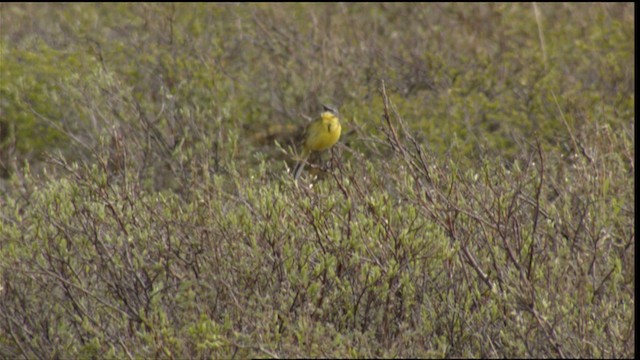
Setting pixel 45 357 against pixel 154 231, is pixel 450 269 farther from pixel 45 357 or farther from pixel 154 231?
pixel 45 357

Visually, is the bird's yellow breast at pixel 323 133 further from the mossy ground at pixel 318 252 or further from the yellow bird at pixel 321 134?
the mossy ground at pixel 318 252

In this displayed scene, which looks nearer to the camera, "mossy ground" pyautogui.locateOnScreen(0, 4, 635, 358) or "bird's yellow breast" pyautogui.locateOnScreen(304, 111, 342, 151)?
"mossy ground" pyautogui.locateOnScreen(0, 4, 635, 358)

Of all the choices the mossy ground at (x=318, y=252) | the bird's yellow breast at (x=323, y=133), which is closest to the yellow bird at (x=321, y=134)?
the bird's yellow breast at (x=323, y=133)

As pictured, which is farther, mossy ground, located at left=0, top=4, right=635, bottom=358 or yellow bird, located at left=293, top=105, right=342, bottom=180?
yellow bird, located at left=293, top=105, right=342, bottom=180

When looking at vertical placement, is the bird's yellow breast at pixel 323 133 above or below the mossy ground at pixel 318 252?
below

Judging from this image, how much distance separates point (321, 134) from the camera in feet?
26.4

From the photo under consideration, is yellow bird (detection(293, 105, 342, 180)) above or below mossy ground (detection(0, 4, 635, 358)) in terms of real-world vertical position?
below

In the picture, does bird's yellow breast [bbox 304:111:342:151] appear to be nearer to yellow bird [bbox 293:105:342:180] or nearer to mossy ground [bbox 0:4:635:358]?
yellow bird [bbox 293:105:342:180]

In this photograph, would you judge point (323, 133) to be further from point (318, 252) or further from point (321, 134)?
point (318, 252)

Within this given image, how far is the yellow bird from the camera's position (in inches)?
316

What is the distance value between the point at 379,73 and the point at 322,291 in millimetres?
5717

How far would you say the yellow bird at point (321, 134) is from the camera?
802cm

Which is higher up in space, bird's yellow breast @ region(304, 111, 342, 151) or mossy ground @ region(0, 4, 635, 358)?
mossy ground @ region(0, 4, 635, 358)

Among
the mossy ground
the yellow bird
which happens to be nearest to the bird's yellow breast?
the yellow bird
